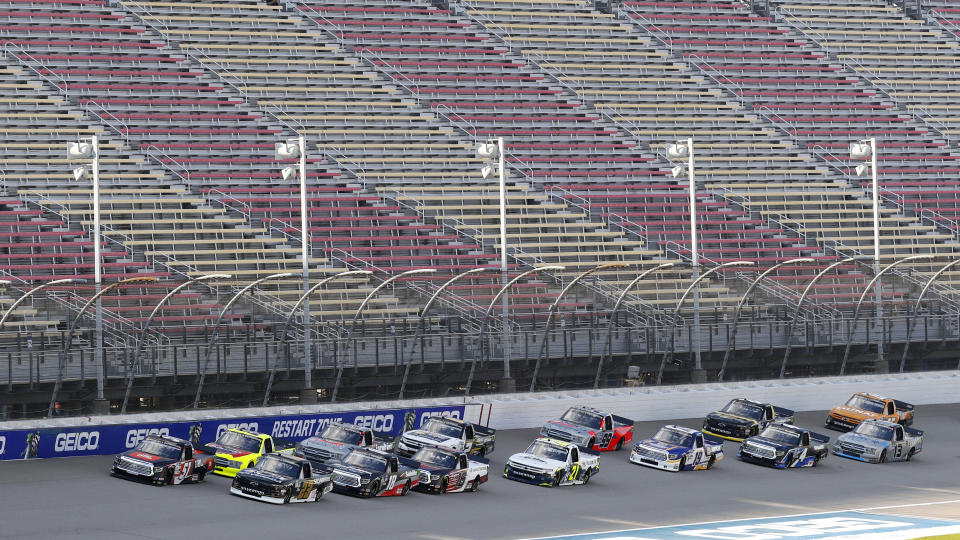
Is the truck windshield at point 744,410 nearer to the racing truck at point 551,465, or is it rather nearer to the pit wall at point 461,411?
the pit wall at point 461,411

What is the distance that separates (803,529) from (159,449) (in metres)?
13.7

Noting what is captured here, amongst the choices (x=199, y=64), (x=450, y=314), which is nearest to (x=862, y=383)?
(x=450, y=314)

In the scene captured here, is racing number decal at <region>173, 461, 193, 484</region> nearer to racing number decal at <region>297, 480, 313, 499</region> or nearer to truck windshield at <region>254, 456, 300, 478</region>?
truck windshield at <region>254, 456, 300, 478</region>

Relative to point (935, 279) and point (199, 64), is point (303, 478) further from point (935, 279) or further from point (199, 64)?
point (199, 64)

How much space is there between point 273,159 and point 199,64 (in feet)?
20.3

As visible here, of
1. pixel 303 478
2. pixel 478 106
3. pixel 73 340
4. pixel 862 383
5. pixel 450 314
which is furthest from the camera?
pixel 478 106

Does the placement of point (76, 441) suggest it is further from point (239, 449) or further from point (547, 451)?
point (547, 451)

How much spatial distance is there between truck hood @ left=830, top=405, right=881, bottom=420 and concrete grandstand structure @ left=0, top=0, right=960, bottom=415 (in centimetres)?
233

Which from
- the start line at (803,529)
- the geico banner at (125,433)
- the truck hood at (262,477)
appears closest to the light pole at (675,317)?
the geico banner at (125,433)

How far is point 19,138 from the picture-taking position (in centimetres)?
5172

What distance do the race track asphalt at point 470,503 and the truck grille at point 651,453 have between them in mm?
376

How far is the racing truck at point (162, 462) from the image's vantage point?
31.5 m

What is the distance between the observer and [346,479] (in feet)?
104

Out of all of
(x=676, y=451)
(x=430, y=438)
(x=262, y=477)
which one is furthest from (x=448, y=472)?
(x=676, y=451)
